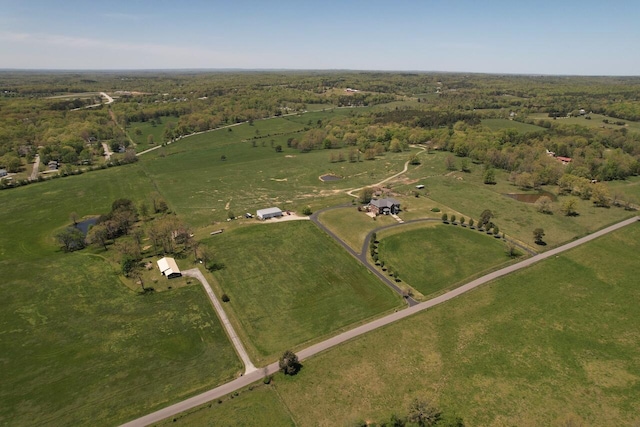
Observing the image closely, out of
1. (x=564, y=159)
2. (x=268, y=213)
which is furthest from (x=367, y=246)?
(x=564, y=159)

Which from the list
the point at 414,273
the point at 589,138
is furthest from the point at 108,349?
the point at 589,138

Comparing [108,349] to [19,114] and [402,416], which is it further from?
[19,114]

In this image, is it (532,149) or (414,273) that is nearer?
(414,273)

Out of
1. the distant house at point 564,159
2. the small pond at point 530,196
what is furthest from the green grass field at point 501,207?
the distant house at point 564,159

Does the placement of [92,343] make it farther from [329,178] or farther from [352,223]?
[329,178]

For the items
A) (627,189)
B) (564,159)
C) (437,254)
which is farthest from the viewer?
(564,159)

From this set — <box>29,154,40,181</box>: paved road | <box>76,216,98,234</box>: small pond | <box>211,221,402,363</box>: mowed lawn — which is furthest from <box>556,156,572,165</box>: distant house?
<box>29,154,40,181</box>: paved road
